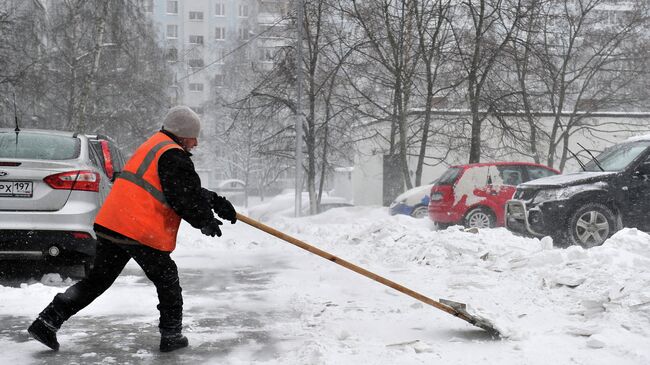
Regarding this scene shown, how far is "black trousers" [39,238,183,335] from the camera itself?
13.4ft

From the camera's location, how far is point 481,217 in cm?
1367

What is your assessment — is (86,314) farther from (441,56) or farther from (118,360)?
(441,56)

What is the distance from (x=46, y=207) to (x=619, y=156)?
26.8ft

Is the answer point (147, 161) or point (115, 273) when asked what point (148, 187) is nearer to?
point (147, 161)

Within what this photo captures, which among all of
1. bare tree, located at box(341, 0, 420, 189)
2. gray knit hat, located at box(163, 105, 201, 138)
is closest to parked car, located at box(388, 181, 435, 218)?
bare tree, located at box(341, 0, 420, 189)

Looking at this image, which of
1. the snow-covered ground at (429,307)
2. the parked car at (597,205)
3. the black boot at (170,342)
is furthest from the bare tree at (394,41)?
the black boot at (170,342)

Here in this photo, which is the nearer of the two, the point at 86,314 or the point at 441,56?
the point at 86,314

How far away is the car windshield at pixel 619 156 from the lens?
10.0 meters


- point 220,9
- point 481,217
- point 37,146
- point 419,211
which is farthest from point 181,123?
point 220,9

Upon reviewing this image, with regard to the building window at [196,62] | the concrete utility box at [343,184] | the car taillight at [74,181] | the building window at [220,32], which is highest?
the building window at [220,32]

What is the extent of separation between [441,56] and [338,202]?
826 cm

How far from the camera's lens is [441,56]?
71.9 feet

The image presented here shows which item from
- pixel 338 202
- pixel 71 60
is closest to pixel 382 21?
pixel 338 202

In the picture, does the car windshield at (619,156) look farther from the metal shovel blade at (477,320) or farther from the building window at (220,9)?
the building window at (220,9)
